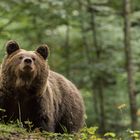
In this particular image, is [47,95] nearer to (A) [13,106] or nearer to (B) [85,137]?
(A) [13,106]

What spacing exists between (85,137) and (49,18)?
9003 millimetres

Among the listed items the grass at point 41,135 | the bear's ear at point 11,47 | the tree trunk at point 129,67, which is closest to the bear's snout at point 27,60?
the bear's ear at point 11,47

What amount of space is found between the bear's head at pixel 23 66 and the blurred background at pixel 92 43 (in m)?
4.67

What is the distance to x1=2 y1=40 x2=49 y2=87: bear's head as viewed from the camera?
27.8 ft

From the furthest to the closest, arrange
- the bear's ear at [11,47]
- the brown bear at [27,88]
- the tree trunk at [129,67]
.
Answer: the tree trunk at [129,67] → the bear's ear at [11,47] → the brown bear at [27,88]

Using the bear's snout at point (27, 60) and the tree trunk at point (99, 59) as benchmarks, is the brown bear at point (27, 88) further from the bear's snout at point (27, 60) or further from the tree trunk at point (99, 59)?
the tree trunk at point (99, 59)

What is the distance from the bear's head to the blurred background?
15.3 ft

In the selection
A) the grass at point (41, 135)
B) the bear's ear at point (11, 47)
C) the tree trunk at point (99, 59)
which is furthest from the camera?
the tree trunk at point (99, 59)

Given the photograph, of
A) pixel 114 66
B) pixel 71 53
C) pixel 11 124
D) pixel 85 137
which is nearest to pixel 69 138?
pixel 85 137

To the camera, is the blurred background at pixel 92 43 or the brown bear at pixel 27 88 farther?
the blurred background at pixel 92 43

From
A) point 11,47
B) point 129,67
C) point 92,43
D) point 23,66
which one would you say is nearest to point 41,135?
point 23,66

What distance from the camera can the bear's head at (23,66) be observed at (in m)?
8.48

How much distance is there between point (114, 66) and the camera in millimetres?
17375

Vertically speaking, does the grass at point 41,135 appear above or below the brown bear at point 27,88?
below
